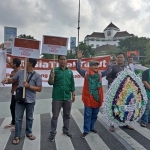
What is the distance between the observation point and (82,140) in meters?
4.28

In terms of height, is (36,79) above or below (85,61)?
below

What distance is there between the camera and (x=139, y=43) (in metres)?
87.8

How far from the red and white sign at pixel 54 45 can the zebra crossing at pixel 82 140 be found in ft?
6.16

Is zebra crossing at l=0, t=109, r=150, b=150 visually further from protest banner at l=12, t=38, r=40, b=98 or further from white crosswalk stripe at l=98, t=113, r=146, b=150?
protest banner at l=12, t=38, r=40, b=98

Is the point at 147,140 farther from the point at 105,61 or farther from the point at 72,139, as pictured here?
the point at 105,61

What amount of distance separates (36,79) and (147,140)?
9.02 feet

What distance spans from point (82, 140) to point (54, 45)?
212 cm

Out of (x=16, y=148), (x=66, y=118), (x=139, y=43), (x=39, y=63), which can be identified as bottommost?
(x=16, y=148)

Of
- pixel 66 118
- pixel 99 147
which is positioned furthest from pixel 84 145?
pixel 66 118

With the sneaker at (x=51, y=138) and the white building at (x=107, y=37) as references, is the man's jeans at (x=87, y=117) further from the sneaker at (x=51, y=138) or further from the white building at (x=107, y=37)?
the white building at (x=107, y=37)

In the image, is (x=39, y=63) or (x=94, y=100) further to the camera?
(x=39, y=63)

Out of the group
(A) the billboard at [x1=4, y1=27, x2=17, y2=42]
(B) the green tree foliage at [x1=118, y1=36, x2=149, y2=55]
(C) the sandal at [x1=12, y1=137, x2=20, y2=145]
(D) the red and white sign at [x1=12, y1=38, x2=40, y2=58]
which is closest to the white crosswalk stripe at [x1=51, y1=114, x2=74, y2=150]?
(C) the sandal at [x1=12, y1=137, x2=20, y2=145]

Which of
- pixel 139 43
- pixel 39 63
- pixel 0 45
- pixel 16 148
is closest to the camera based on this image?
pixel 16 148

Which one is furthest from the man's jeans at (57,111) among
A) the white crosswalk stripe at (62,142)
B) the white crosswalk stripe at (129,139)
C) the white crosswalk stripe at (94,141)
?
the white crosswalk stripe at (129,139)
